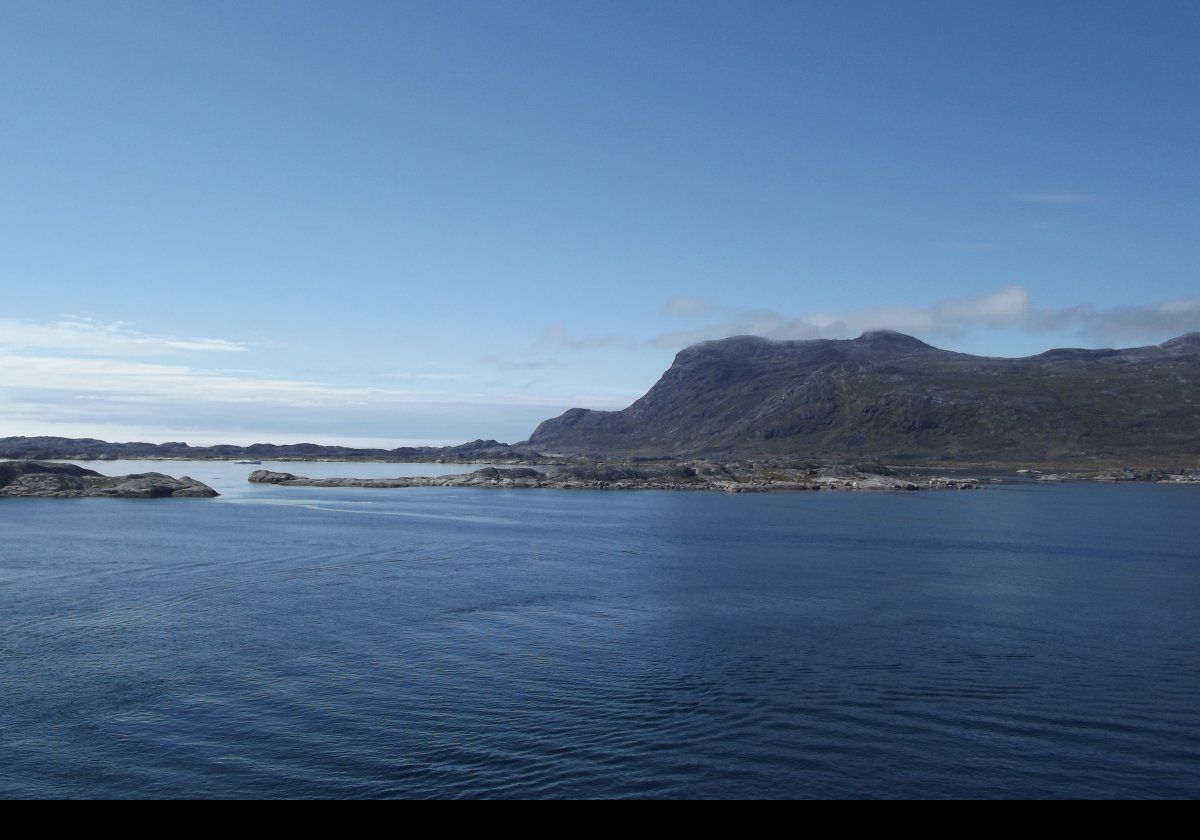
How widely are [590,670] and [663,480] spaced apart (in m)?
116

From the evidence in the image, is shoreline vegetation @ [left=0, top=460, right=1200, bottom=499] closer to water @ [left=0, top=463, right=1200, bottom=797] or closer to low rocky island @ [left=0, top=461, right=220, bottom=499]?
low rocky island @ [left=0, top=461, right=220, bottom=499]

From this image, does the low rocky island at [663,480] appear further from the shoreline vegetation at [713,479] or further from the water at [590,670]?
Result: the water at [590,670]

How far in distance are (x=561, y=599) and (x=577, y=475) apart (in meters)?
105

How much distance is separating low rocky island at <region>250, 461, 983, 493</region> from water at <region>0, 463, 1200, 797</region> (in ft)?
249

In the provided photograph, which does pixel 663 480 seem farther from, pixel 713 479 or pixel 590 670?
pixel 590 670

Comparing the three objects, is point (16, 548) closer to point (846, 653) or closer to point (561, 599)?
point (561, 599)

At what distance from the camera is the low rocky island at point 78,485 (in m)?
95.9

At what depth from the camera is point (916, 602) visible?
131 feet

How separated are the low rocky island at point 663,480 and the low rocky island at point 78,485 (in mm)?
32276

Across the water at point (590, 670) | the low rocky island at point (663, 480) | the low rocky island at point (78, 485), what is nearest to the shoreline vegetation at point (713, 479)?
the low rocky island at point (663, 480)

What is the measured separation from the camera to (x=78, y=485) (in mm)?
100250

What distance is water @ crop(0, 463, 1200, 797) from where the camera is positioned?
19125 mm
